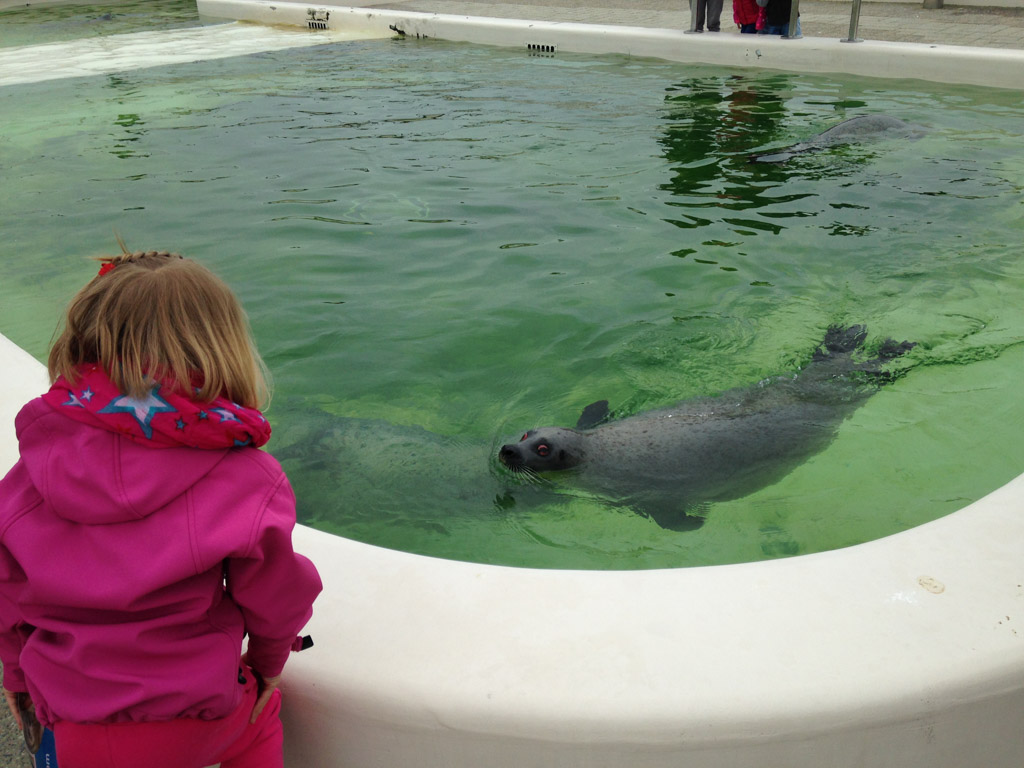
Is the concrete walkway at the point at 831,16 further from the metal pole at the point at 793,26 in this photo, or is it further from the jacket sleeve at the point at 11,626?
the jacket sleeve at the point at 11,626

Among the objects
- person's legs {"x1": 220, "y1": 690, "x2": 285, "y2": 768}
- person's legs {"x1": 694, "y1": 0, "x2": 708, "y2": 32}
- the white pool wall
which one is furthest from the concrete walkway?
person's legs {"x1": 220, "y1": 690, "x2": 285, "y2": 768}

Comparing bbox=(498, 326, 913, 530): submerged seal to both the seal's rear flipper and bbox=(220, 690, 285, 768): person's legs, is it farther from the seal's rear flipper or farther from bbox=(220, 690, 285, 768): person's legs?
bbox=(220, 690, 285, 768): person's legs

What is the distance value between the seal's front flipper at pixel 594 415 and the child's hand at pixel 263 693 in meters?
3.15

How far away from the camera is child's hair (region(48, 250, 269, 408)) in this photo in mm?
1817

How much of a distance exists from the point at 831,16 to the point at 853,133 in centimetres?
762

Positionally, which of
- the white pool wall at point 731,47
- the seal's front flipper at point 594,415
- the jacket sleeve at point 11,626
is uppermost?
the white pool wall at point 731,47

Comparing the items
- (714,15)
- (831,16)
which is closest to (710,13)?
(714,15)

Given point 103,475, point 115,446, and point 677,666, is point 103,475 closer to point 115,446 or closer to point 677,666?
point 115,446

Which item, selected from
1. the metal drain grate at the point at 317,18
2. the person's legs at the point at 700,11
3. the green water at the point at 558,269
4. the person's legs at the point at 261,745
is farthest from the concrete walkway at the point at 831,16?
the person's legs at the point at 261,745

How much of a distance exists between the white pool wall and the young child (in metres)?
12.5

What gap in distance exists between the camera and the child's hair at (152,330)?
71.6 inches

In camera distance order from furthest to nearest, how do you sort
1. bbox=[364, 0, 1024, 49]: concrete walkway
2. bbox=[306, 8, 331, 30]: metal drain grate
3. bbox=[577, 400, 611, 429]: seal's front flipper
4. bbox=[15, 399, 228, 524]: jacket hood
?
bbox=[306, 8, 331, 30]: metal drain grate, bbox=[364, 0, 1024, 49]: concrete walkway, bbox=[577, 400, 611, 429]: seal's front flipper, bbox=[15, 399, 228, 524]: jacket hood

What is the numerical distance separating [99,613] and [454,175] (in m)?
7.80

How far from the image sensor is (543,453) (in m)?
4.46
